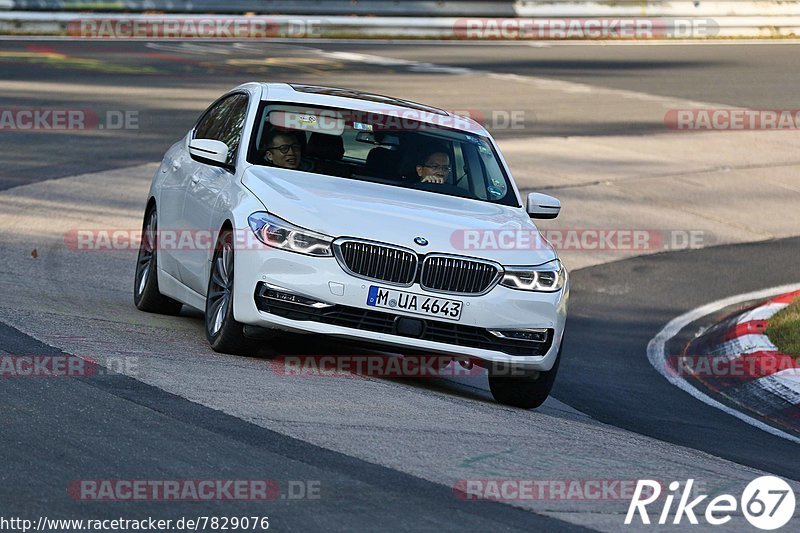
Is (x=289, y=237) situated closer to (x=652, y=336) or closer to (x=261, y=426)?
(x=261, y=426)

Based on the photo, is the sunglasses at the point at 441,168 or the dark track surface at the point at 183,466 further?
the sunglasses at the point at 441,168

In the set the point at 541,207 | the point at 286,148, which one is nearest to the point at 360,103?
the point at 286,148

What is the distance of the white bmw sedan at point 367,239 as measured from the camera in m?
8.27

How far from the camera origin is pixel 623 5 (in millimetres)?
34031

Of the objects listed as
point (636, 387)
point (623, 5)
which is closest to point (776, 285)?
point (636, 387)

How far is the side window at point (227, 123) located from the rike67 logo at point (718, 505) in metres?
3.98

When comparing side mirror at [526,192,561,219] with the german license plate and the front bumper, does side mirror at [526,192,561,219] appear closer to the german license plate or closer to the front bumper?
the front bumper

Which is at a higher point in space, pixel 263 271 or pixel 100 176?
pixel 263 271

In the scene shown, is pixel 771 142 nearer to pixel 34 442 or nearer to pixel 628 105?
pixel 628 105

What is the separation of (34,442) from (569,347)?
6400mm

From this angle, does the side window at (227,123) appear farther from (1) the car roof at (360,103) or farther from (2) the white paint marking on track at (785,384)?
(2) the white paint marking on track at (785,384)

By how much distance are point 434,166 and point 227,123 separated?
5.28 ft

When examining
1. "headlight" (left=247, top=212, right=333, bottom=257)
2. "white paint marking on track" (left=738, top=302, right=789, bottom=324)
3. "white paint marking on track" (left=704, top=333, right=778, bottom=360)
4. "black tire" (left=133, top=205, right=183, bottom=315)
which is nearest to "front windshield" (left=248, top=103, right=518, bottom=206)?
"headlight" (left=247, top=212, right=333, bottom=257)

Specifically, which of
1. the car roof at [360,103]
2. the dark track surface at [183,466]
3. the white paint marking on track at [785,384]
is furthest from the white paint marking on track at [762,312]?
the dark track surface at [183,466]
